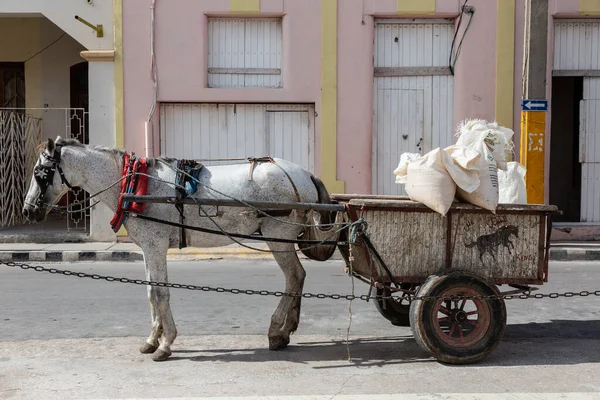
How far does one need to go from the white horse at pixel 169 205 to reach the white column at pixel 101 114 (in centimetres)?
749

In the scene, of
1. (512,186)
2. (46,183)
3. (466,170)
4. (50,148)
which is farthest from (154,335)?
(512,186)

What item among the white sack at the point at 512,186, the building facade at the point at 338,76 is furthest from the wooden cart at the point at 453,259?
the building facade at the point at 338,76

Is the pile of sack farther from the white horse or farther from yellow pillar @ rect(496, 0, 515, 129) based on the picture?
yellow pillar @ rect(496, 0, 515, 129)

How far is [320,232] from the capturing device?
5.99 meters

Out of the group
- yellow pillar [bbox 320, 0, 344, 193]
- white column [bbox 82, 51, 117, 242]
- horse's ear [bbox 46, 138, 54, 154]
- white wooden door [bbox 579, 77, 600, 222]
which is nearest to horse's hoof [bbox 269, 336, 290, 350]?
horse's ear [bbox 46, 138, 54, 154]

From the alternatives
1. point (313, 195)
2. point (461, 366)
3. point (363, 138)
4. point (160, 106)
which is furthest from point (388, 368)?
point (160, 106)

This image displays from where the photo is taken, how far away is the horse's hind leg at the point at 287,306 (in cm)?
597

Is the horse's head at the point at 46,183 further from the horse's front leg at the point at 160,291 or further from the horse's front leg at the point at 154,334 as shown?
the horse's front leg at the point at 154,334

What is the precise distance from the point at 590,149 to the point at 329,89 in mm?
4954

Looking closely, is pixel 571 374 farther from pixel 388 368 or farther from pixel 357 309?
pixel 357 309

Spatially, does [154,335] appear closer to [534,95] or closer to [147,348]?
[147,348]

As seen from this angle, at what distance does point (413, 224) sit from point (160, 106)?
8627mm

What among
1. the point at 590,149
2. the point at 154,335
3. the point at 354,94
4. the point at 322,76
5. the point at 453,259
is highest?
the point at 322,76

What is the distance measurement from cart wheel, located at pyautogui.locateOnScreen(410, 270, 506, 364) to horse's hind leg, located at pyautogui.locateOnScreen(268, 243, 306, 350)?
40.7 inches
